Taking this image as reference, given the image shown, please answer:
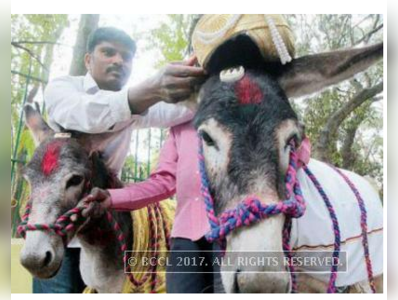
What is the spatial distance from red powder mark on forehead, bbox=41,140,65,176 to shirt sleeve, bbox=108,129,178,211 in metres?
0.21

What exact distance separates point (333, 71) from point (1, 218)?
125 cm

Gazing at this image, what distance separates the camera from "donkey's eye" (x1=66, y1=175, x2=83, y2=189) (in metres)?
1.64

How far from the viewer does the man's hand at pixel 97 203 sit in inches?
64.4

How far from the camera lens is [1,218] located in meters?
1.66

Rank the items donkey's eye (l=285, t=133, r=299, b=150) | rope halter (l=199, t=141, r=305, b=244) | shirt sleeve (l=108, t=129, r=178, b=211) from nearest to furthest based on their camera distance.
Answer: rope halter (l=199, t=141, r=305, b=244) < donkey's eye (l=285, t=133, r=299, b=150) < shirt sleeve (l=108, t=129, r=178, b=211)

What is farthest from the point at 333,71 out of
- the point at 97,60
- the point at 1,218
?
the point at 1,218

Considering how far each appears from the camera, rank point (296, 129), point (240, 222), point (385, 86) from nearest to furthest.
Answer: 1. point (240, 222)
2. point (296, 129)
3. point (385, 86)

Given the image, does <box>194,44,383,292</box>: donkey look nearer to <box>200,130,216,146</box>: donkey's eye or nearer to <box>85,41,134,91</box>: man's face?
<box>200,130,216,146</box>: donkey's eye

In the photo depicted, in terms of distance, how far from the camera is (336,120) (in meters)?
1.69

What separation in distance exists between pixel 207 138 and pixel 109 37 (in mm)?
514

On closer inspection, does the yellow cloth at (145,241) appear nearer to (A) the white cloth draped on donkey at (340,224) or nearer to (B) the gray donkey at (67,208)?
(B) the gray donkey at (67,208)

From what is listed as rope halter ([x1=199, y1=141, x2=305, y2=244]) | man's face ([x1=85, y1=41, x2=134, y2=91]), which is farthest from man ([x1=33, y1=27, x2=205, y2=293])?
rope halter ([x1=199, y1=141, x2=305, y2=244])
